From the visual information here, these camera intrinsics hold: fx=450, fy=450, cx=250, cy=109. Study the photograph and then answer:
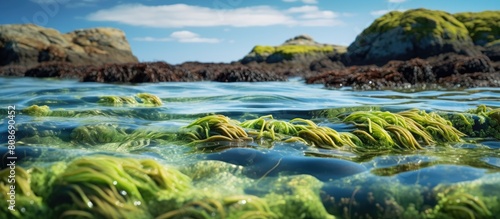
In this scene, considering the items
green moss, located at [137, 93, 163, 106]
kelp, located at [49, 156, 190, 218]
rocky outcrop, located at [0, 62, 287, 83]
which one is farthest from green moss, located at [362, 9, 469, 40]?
kelp, located at [49, 156, 190, 218]

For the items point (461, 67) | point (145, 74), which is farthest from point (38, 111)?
point (461, 67)

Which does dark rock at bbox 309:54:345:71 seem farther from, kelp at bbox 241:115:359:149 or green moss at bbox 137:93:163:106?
kelp at bbox 241:115:359:149

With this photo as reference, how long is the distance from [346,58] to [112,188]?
116ft

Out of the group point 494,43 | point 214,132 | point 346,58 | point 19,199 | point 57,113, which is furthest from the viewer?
point 346,58

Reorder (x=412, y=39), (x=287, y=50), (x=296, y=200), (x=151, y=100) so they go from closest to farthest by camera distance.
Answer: (x=296, y=200) < (x=151, y=100) < (x=412, y=39) < (x=287, y=50)

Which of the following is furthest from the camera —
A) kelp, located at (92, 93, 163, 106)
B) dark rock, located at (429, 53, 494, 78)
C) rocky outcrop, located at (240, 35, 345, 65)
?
rocky outcrop, located at (240, 35, 345, 65)

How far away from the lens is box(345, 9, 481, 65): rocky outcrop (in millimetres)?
31828

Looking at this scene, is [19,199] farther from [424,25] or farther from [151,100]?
[424,25]

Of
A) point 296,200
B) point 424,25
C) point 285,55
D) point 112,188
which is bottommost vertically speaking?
point 296,200

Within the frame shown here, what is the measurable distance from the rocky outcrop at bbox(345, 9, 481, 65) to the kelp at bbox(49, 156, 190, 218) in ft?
98.5

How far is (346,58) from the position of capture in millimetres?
36906

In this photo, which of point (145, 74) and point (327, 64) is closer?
point (145, 74)

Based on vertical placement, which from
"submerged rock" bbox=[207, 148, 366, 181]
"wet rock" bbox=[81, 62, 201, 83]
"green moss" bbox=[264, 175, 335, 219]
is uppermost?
"wet rock" bbox=[81, 62, 201, 83]

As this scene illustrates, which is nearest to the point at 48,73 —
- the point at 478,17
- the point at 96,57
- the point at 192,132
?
the point at 96,57
